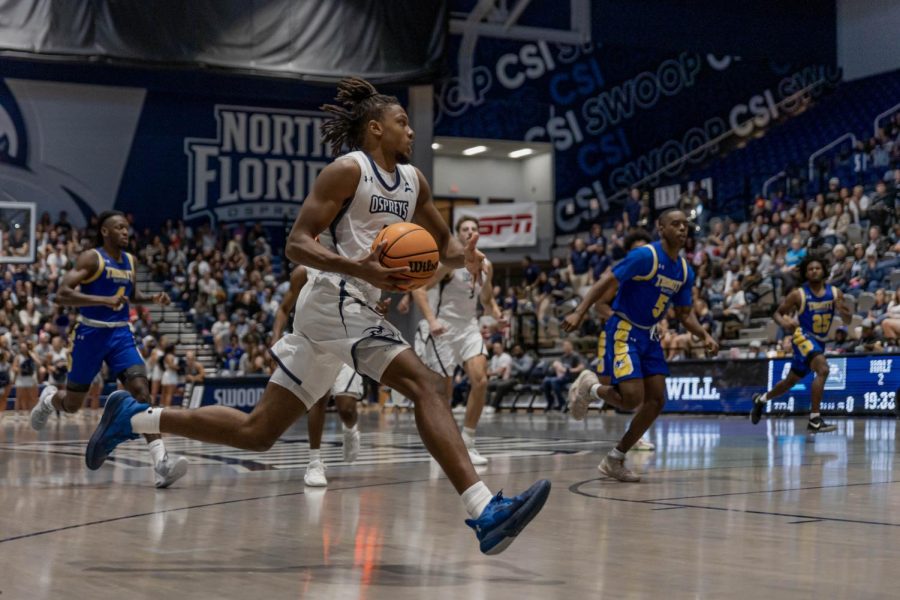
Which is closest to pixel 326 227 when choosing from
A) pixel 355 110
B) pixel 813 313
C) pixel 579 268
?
pixel 355 110

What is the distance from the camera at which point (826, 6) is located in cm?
3691

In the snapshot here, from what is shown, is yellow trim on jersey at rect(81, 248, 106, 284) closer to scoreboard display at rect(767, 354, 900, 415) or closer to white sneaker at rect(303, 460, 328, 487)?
white sneaker at rect(303, 460, 328, 487)

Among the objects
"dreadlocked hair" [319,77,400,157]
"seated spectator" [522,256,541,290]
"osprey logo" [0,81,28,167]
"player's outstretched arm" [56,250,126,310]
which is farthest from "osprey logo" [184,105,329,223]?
"dreadlocked hair" [319,77,400,157]

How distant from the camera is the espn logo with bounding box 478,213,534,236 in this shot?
109 ft

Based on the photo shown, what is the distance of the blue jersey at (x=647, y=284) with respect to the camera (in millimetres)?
8570

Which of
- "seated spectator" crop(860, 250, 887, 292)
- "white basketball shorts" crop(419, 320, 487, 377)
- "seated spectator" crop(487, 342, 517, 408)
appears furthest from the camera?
"seated spectator" crop(487, 342, 517, 408)

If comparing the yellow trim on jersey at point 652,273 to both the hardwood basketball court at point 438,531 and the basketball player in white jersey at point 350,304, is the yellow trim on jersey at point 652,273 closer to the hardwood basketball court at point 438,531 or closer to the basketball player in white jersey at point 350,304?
the hardwood basketball court at point 438,531

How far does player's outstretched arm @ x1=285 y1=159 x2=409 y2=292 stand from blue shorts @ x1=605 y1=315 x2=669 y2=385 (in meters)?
3.68

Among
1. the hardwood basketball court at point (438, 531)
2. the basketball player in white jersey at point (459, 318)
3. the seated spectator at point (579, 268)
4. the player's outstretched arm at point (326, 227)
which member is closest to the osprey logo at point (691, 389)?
the seated spectator at point (579, 268)

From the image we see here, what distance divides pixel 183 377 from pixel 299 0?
33.5 feet

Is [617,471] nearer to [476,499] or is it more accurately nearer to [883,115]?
[476,499]

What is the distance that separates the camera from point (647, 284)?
340 inches

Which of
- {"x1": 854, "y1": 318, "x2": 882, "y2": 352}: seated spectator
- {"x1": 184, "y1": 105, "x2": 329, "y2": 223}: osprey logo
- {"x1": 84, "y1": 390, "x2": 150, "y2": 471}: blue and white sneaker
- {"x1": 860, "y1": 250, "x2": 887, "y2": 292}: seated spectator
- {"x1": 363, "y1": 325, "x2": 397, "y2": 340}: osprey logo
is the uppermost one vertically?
A: {"x1": 184, "y1": 105, "x2": 329, "y2": 223}: osprey logo

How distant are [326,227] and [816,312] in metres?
10.5
